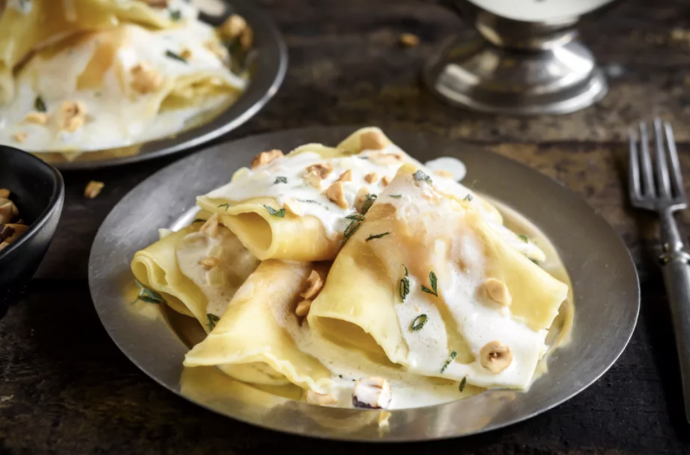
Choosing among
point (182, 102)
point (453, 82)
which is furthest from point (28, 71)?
point (453, 82)

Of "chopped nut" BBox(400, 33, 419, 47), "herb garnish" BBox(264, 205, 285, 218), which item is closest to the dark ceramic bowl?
"herb garnish" BBox(264, 205, 285, 218)

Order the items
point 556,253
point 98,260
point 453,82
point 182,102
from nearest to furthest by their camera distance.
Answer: point 98,260, point 556,253, point 182,102, point 453,82

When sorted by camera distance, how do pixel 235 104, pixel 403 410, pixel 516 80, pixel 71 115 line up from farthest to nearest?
pixel 516 80
pixel 235 104
pixel 71 115
pixel 403 410

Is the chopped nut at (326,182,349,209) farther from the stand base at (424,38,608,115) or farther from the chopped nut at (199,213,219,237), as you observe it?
the stand base at (424,38,608,115)

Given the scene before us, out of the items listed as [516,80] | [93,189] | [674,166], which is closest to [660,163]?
[674,166]

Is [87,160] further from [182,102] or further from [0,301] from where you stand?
[0,301]

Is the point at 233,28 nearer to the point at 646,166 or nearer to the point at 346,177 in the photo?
the point at 346,177
